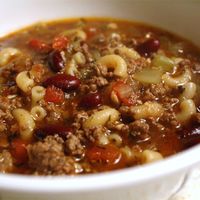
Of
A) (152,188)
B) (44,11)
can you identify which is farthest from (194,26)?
(152,188)

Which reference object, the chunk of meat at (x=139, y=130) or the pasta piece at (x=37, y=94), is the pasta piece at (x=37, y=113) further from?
the chunk of meat at (x=139, y=130)

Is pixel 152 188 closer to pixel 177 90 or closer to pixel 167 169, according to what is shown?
pixel 167 169

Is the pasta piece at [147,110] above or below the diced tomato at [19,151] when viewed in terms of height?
above

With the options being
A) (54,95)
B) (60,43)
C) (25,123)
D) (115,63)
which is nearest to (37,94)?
(54,95)

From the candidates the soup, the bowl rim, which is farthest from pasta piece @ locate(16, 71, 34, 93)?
the bowl rim

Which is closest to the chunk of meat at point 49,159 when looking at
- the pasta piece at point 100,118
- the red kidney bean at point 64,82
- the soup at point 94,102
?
the soup at point 94,102

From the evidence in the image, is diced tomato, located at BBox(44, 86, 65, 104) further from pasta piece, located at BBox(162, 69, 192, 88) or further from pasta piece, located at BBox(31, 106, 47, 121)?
pasta piece, located at BBox(162, 69, 192, 88)
